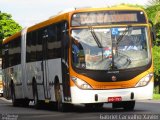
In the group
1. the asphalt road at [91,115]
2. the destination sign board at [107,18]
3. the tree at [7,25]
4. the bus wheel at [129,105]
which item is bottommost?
the asphalt road at [91,115]

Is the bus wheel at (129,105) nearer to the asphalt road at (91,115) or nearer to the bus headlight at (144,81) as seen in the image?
the asphalt road at (91,115)

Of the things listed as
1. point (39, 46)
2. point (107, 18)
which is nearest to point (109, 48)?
point (107, 18)

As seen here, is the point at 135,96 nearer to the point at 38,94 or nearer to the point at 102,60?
the point at 102,60

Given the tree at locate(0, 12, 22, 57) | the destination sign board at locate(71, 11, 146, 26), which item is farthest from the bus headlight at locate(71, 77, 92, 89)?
the tree at locate(0, 12, 22, 57)

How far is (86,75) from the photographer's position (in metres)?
21.6

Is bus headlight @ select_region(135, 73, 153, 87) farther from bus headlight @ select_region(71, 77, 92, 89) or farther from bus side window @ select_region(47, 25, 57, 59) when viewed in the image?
bus side window @ select_region(47, 25, 57, 59)

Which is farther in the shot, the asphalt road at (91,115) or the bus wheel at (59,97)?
the bus wheel at (59,97)

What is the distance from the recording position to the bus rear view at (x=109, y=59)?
851 inches

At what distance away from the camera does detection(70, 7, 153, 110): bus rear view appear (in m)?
→ 21.6

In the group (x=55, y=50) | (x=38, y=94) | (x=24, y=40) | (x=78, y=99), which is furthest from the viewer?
(x=24, y=40)

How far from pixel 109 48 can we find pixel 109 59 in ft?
1.11

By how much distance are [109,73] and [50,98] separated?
390cm

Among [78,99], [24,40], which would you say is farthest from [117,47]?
[24,40]

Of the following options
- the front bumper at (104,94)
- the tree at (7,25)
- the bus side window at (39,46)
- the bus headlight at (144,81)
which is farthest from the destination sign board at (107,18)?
the tree at (7,25)
